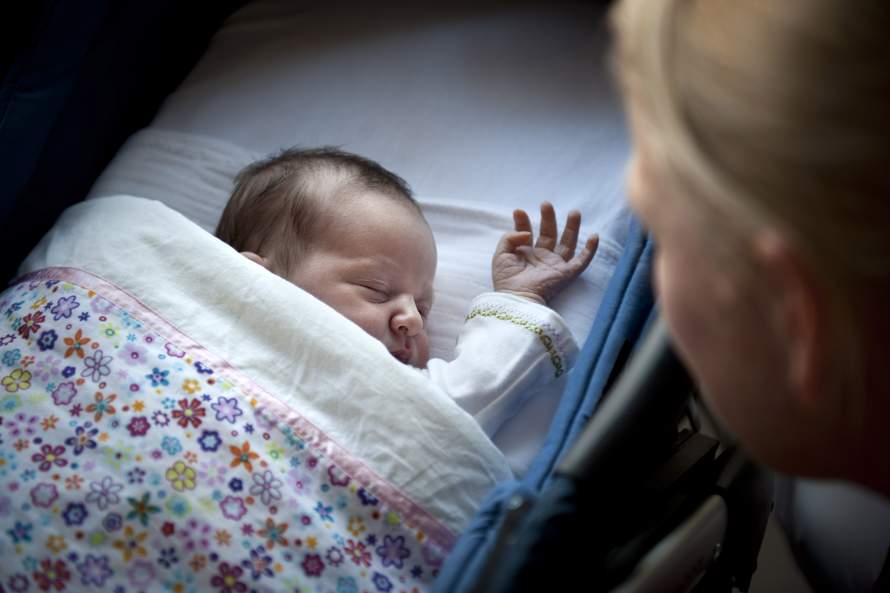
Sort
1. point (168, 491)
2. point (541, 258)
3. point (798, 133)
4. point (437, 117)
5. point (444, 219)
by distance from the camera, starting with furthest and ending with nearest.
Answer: point (437, 117)
point (444, 219)
point (541, 258)
point (168, 491)
point (798, 133)

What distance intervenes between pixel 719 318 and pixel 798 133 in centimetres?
12

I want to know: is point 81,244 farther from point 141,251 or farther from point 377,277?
point 377,277

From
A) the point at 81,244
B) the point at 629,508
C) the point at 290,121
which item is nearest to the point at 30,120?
the point at 81,244

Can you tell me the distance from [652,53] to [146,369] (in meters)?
0.60

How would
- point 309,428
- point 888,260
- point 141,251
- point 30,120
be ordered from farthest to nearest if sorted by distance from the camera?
point 30,120
point 141,251
point 309,428
point 888,260

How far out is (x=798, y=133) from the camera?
1.58 ft

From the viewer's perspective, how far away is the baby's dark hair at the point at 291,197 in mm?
1064

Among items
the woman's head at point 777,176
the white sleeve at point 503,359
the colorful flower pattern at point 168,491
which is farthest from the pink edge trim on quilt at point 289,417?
the woman's head at point 777,176

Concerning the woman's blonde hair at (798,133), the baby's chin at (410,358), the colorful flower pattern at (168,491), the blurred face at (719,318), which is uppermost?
the woman's blonde hair at (798,133)

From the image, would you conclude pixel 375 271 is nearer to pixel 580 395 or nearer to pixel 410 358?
pixel 410 358

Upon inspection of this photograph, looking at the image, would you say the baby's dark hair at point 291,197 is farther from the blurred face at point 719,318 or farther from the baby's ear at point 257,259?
the blurred face at point 719,318

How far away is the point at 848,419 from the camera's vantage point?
1.73 feet

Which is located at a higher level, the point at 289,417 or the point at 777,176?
the point at 777,176

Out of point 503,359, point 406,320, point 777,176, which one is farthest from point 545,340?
point 777,176
